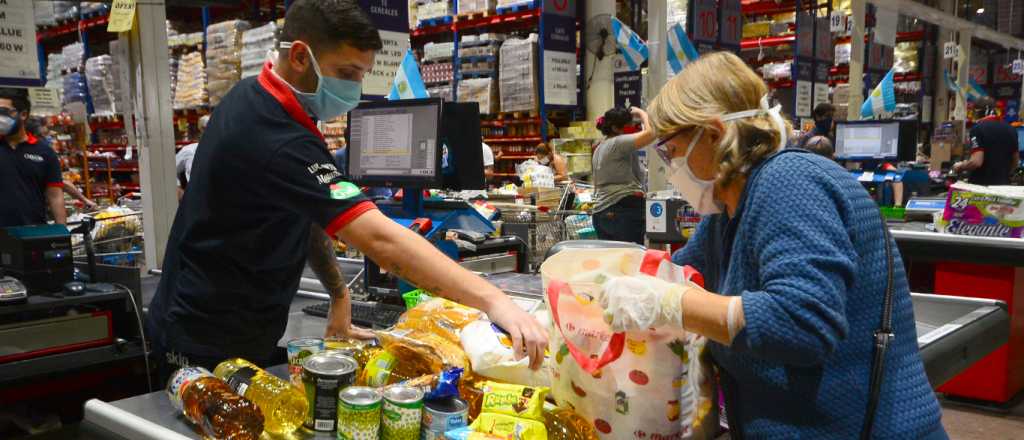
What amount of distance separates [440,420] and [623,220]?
470 cm

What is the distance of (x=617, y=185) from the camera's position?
583cm

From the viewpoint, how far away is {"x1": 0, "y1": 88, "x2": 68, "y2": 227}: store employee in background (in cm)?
489

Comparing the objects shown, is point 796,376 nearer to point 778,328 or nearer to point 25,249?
point 778,328

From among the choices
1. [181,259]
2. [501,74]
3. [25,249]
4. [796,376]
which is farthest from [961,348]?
[501,74]

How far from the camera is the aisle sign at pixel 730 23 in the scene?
9094 millimetres

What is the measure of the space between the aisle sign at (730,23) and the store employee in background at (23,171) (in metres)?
7.11

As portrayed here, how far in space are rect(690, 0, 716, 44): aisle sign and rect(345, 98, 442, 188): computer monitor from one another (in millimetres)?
6282

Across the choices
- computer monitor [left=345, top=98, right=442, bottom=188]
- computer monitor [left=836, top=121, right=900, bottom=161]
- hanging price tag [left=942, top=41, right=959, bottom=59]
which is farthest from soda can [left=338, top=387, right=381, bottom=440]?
hanging price tag [left=942, top=41, right=959, bottom=59]

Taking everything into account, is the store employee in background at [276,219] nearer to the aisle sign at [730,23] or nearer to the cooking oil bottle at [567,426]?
the cooking oil bottle at [567,426]

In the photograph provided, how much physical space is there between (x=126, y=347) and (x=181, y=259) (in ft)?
4.89

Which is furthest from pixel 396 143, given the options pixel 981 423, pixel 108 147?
A: pixel 108 147

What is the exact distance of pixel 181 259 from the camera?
1.86m

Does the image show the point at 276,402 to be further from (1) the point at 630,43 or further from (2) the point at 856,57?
(2) the point at 856,57

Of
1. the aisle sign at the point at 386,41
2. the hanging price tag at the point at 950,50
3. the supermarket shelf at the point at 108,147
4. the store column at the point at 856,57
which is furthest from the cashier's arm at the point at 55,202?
the hanging price tag at the point at 950,50
